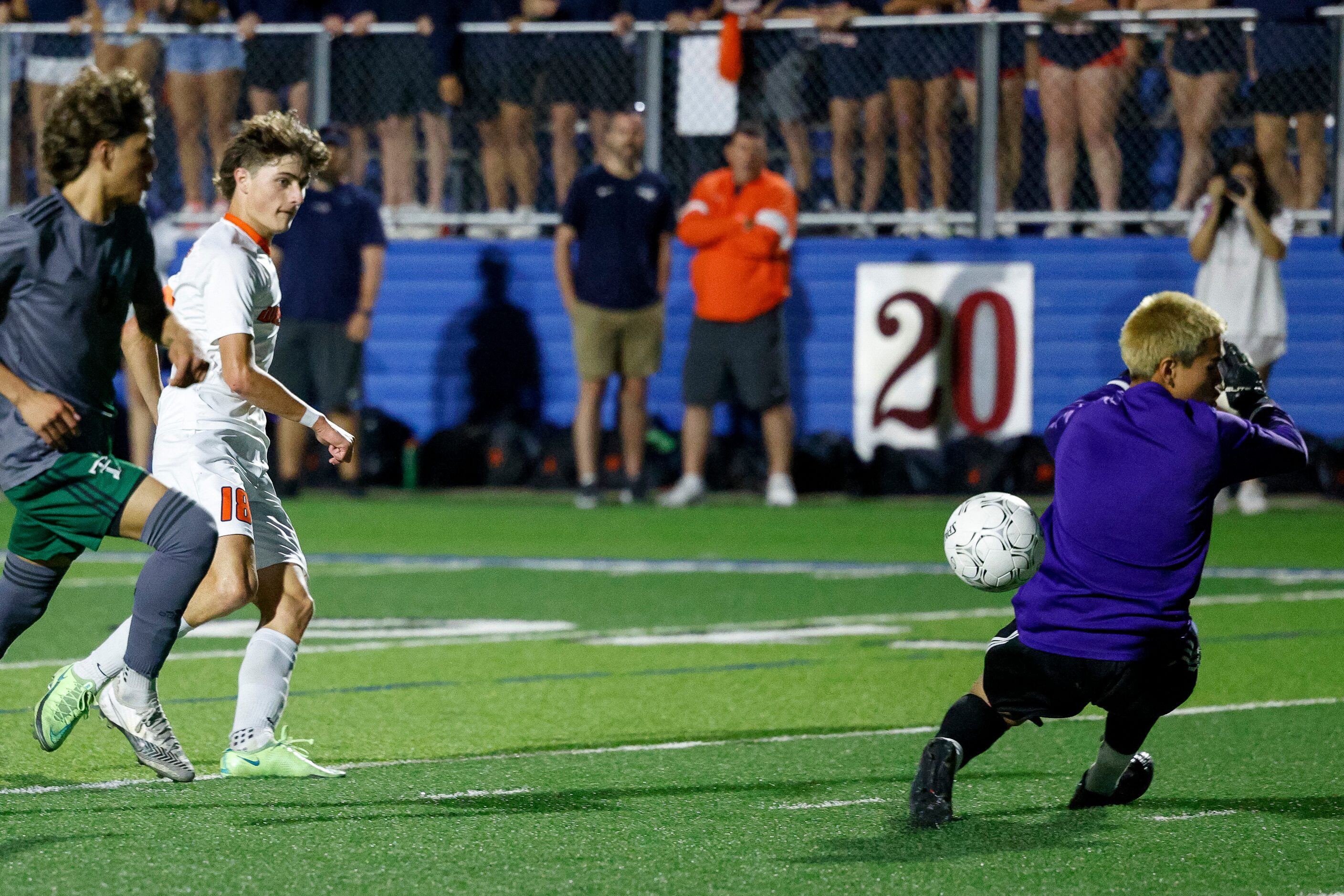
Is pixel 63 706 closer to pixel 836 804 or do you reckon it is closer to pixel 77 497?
pixel 77 497

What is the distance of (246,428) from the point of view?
6262 mm

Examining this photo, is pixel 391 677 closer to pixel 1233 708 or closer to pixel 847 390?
pixel 1233 708

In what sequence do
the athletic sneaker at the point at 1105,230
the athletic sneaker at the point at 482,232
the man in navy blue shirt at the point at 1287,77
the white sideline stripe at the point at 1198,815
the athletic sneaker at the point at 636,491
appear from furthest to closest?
the athletic sneaker at the point at 482,232
the athletic sneaker at the point at 1105,230
the athletic sneaker at the point at 636,491
the man in navy blue shirt at the point at 1287,77
the white sideline stripe at the point at 1198,815

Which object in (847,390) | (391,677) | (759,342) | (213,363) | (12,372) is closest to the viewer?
(12,372)

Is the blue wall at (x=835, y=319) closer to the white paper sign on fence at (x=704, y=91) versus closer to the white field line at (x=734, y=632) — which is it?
the white paper sign on fence at (x=704, y=91)

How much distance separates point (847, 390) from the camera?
17594mm

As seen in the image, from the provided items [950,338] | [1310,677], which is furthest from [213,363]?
[950,338]

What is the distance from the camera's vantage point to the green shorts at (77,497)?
5.68m

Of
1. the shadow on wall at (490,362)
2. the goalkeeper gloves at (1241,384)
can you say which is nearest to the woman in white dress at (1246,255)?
the shadow on wall at (490,362)

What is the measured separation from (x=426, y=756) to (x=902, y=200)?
11.5 m

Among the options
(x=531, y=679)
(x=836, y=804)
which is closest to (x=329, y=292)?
(x=531, y=679)

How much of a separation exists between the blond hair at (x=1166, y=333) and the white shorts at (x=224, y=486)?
2466mm

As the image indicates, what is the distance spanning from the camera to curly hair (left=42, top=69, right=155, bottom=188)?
568cm

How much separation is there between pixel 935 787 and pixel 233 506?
2.11 m
